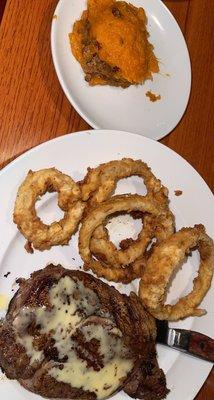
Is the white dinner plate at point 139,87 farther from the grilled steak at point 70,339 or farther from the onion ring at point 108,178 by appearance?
the grilled steak at point 70,339

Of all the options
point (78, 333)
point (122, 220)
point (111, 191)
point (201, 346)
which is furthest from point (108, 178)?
point (201, 346)

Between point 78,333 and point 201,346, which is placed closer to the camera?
point 78,333

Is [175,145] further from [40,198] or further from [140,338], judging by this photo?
[140,338]

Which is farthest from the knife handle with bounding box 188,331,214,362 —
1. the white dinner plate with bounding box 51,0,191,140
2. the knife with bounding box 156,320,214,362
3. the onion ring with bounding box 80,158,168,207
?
the white dinner plate with bounding box 51,0,191,140

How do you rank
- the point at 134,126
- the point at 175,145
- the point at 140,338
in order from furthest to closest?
the point at 175,145, the point at 134,126, the point at 140,338

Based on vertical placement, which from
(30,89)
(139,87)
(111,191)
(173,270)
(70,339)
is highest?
(139,87)

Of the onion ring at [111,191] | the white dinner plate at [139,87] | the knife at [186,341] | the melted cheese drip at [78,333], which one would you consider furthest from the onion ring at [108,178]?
the knife at [186,341]

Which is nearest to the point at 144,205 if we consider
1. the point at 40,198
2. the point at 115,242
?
the point at 115,242

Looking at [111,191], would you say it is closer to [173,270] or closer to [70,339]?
→ [173,270]
